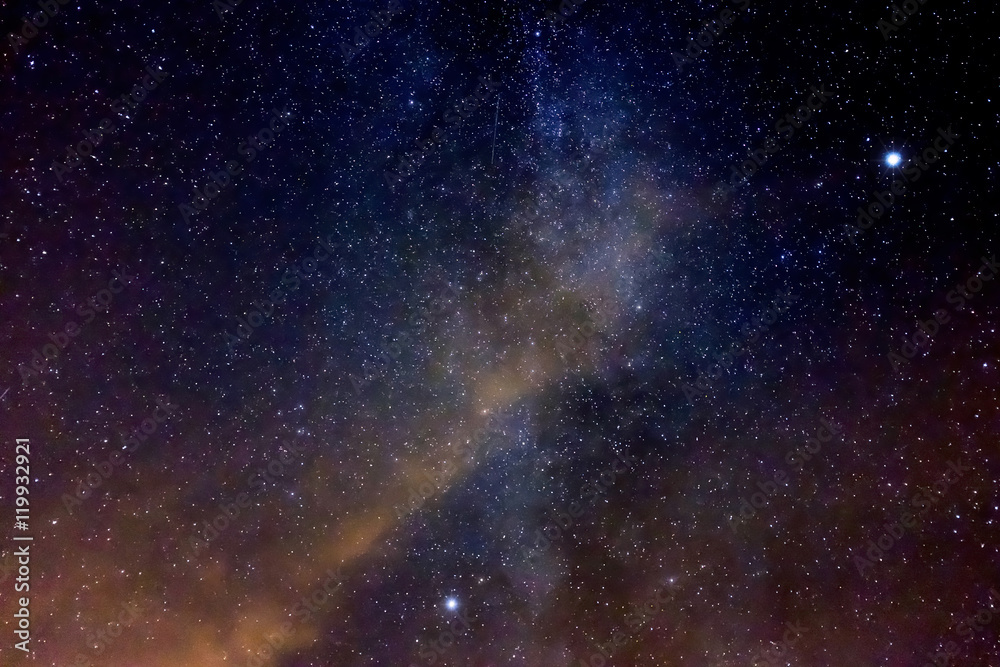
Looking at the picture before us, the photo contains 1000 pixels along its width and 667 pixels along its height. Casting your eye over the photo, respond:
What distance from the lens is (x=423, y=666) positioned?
1921mm

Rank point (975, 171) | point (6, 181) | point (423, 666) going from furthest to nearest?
1. point (423, 666)
2. point (975, 171)
3. point (6, 181)

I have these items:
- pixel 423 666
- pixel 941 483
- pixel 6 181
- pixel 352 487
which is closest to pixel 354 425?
pixel 352 487

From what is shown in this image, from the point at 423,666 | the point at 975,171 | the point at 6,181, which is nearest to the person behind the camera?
the point at 6,181

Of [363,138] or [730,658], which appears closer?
[363,138]

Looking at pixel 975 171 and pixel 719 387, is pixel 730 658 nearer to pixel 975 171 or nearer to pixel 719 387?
pixel 719 387

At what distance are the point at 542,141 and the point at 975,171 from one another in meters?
1.38

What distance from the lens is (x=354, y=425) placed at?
1875 millimetres

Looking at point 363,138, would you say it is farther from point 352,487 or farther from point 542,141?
point 352,487

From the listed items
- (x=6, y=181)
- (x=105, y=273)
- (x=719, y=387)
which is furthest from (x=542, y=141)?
(x=6, y=181)

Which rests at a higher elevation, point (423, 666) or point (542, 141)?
point (542, 141)

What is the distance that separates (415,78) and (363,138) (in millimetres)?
252

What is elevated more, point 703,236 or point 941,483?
point 703,236

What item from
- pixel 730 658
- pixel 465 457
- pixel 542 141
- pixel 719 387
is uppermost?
pixel 542 141

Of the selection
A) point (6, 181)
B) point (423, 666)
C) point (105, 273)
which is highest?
point (6, 181)
